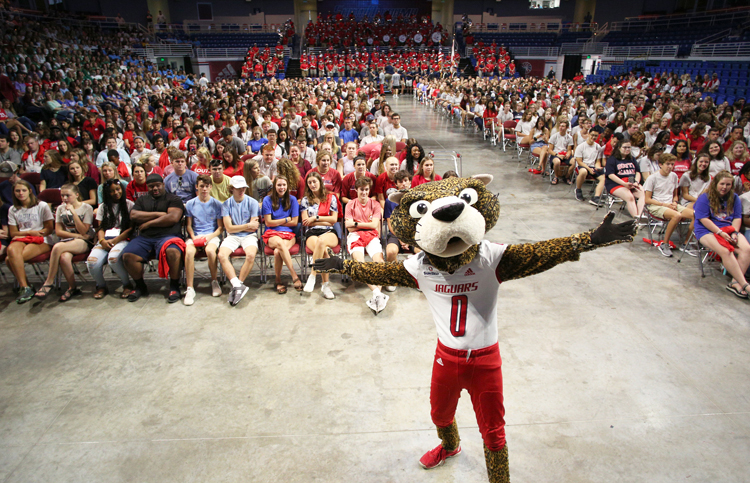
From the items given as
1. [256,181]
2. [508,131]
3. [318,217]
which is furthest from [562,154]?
[256,181]

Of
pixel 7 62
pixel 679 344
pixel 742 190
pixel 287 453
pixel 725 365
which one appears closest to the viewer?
pixel 287 453

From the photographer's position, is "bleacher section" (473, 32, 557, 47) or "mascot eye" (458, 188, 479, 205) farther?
"bleacher section" (473, 32, 557, 47)

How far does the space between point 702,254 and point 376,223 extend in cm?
404

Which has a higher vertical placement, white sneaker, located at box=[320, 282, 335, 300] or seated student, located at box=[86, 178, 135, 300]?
seated student, located at box=[86, 178, 135, 300]

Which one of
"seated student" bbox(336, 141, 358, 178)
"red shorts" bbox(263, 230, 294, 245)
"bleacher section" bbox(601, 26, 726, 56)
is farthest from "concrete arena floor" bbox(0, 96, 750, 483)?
"bleacher section" bbox(601, 26, 726, 56)

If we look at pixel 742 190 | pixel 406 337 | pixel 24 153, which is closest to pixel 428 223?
pixel 406 337

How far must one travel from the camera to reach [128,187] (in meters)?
5.66

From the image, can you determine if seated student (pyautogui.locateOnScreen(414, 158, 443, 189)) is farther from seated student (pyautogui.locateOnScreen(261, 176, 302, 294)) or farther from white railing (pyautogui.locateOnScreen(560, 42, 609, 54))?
white railing (pyautogui.locateOnScreen(560, 42, 609, 54))

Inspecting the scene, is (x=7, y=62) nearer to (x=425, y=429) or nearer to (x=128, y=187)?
(x=128, y=187)

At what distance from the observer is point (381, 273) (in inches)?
94.8

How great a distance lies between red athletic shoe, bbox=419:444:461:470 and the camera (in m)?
2.71

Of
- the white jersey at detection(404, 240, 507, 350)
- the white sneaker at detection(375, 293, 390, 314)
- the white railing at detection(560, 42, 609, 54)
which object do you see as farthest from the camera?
the white railing at detection(560, 42, 609, 54)

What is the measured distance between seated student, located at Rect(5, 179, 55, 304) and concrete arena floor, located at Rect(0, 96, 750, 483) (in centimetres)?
28

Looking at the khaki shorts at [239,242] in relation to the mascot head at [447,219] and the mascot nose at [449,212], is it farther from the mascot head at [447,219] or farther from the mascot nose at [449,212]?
the mascot nose at [449,212]
